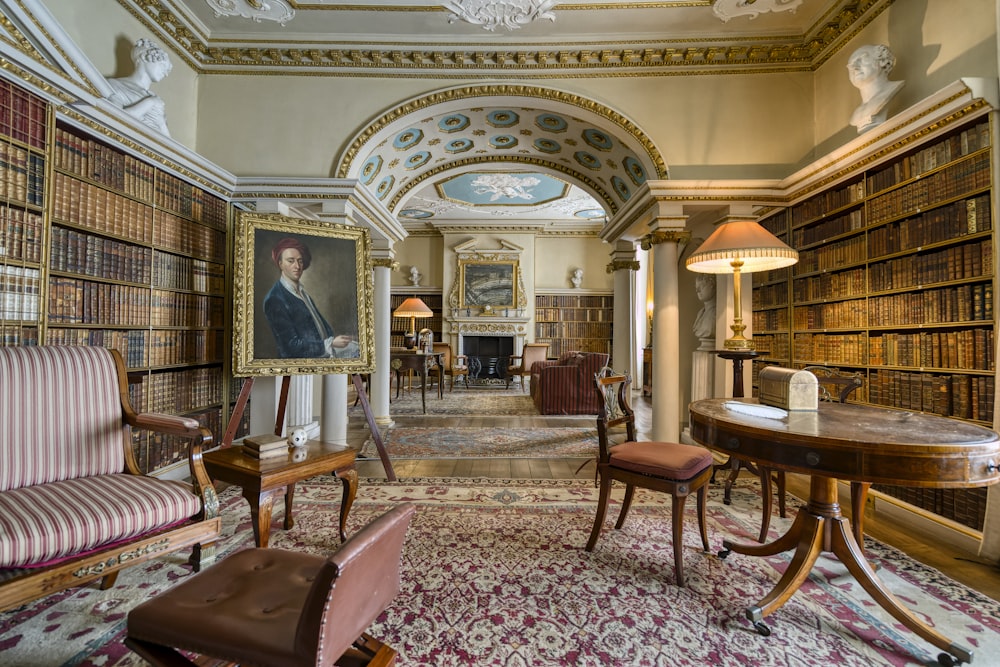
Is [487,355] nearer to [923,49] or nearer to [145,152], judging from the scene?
[145,152]

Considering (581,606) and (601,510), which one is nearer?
(581,606)

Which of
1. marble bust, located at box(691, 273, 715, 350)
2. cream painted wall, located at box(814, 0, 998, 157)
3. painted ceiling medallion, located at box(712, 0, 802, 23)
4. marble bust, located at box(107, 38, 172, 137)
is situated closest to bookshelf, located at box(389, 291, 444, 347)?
marble bust, located at box(691, 273, 715, 350)

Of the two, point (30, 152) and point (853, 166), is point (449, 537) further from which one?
point (853, 166)

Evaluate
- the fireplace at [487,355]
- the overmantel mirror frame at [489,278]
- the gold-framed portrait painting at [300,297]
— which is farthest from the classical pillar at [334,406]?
the overmantel mirror frame at [489,278]

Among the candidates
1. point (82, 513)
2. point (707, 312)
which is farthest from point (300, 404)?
point (707, 312)

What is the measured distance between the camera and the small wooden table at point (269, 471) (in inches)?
77.7

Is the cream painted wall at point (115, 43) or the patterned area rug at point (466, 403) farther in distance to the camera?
the patterned area rug at point (466, 403)

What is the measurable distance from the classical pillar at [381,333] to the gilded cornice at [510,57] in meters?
2.10

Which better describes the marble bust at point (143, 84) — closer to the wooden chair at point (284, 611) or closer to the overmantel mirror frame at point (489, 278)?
the wooden chair at point (284, 611)

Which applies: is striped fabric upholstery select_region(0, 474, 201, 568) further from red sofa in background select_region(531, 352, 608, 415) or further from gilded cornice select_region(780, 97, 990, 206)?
red sofa in background select_region(531, 352, 608, 415)

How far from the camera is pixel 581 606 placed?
1.84 m

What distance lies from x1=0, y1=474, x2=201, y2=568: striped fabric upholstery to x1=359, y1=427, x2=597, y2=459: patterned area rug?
2.38 meters

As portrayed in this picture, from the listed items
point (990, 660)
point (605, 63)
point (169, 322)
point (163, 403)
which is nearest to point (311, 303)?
point (169, 322)

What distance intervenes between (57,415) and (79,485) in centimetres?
39
